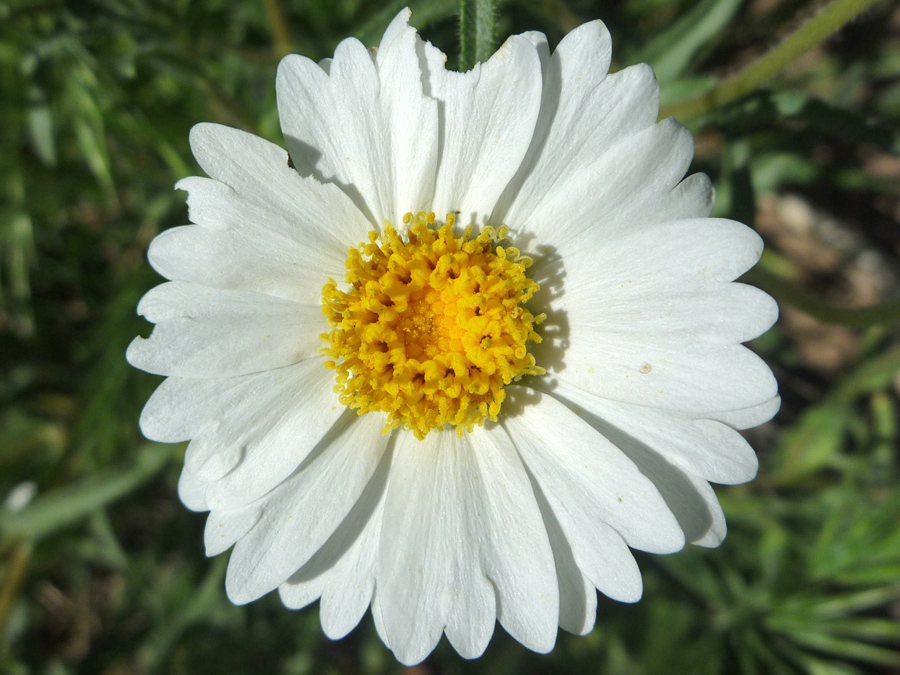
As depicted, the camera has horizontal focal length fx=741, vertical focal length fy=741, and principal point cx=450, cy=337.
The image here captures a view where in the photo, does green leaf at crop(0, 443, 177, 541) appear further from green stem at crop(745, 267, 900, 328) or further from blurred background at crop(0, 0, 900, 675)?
green stem at crop(745, 267, 900, 328)

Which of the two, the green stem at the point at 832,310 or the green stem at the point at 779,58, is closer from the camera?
the green stem at the point at 779,58

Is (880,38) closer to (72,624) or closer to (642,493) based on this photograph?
(642,493)

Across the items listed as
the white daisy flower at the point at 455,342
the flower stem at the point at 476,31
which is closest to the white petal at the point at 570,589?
the white daisy flower at the point at 455,342

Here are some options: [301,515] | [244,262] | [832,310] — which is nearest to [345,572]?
[301,515]

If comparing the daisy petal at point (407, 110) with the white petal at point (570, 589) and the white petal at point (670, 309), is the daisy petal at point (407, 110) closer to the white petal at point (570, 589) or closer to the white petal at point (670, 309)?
the white petal at point (670, 309)

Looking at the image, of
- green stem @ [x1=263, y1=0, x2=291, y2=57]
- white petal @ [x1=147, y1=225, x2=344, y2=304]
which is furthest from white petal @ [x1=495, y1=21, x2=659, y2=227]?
green stem @ [x1=263, y1=0, x2=291, y2=57]

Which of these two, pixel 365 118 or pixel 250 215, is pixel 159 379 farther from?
pixel 365 118

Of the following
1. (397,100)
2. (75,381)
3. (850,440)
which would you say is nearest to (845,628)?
(850,440)
